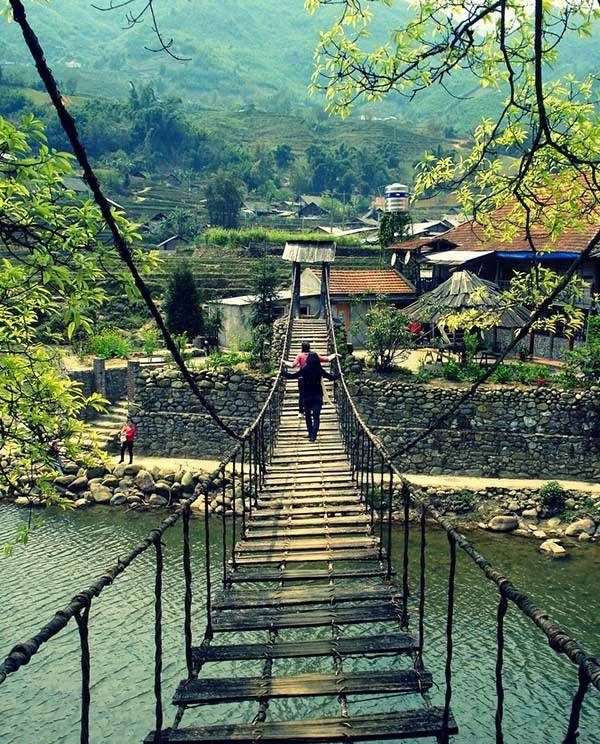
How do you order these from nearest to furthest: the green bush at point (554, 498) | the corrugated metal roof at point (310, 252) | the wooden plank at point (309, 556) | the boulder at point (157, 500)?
the wooden plank at point (309, 556), the green bush at point (554, 498), the boulder at point (157, 500), the corrugated metal roof at point (310, 252)

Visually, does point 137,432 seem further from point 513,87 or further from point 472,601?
point 513,87

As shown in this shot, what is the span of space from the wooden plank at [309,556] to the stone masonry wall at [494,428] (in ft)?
35.2

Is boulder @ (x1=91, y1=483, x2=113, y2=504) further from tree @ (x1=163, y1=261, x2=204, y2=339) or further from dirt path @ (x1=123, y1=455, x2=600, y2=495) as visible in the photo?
tree @ (x1=163, y1=261, x2=204, y2=339)

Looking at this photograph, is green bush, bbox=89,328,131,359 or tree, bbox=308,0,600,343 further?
green bush, bbox=89,328,131,359

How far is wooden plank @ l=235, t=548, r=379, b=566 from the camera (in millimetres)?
4790

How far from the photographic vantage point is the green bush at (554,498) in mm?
13750

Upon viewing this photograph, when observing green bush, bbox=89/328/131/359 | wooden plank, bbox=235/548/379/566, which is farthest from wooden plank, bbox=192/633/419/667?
green bush, bbox=89/328/131/359

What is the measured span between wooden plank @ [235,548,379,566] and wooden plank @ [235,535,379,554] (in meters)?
0.04

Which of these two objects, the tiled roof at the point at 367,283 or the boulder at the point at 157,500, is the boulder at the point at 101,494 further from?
the tiled roof at the point at 367,283

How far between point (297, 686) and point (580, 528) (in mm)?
11236

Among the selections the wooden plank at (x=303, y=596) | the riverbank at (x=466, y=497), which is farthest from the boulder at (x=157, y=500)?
the wooden plank at (x=303, y=596)

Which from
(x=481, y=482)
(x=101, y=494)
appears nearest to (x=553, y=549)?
(x=481, y=482)

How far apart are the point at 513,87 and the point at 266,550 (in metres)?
3.44

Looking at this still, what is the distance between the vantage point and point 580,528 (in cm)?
1307
